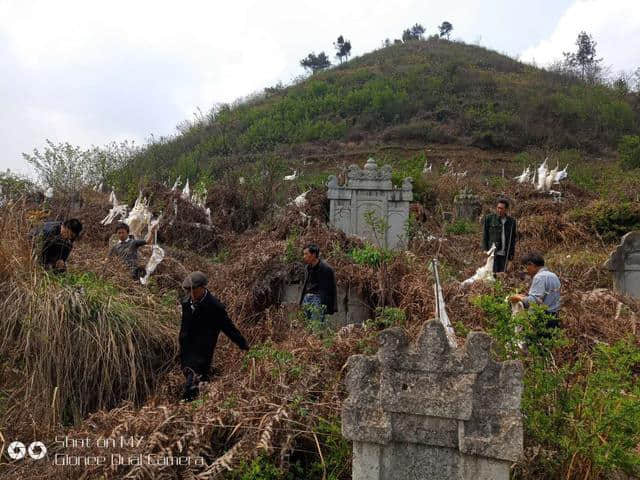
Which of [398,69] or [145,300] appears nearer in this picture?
[145,300]

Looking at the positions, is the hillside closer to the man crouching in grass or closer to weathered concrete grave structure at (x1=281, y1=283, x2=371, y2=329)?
weathered concrete grave structure at (x1=281, y1=283, x2=371, y2=329)

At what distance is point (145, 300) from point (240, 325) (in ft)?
4.81

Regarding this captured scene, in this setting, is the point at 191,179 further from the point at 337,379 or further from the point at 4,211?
the point at 337,379

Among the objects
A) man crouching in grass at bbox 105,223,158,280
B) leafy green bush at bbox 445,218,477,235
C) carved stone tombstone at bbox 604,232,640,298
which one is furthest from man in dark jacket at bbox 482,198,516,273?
leafy green bush at bbox 445,218,477,235

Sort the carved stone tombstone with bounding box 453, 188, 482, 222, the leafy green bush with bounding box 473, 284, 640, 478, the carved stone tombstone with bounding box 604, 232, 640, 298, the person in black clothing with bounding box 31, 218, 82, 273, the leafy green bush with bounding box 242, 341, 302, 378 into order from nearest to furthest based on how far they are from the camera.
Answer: the leafy green bush with bounding box 473, 284, 640, 478 < the leafy green bush with bounding box 242, 341, 302, 378 < the person in black clothing with bounding box 31, 218, 82, 273 < the carved stone tombstone with bounding box 604, 232, 640, 298 < the carved stone tombstone with bounding box 453, 188, 482, 222

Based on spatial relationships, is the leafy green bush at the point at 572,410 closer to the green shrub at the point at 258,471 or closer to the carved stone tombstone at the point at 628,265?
the green shrub at the point at 258,471

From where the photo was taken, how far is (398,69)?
41812 millimetres

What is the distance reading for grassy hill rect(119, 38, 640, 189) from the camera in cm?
3072

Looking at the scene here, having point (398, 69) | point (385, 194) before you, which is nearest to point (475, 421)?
point (385, 194)

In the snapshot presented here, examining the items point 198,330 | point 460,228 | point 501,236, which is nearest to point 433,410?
point 198,330

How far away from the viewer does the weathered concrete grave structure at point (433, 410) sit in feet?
7.27

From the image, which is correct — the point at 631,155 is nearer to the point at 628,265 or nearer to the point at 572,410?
the point at 628,265

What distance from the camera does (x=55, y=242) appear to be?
482cm

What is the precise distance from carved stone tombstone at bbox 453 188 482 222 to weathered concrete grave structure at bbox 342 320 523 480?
1240 cm
